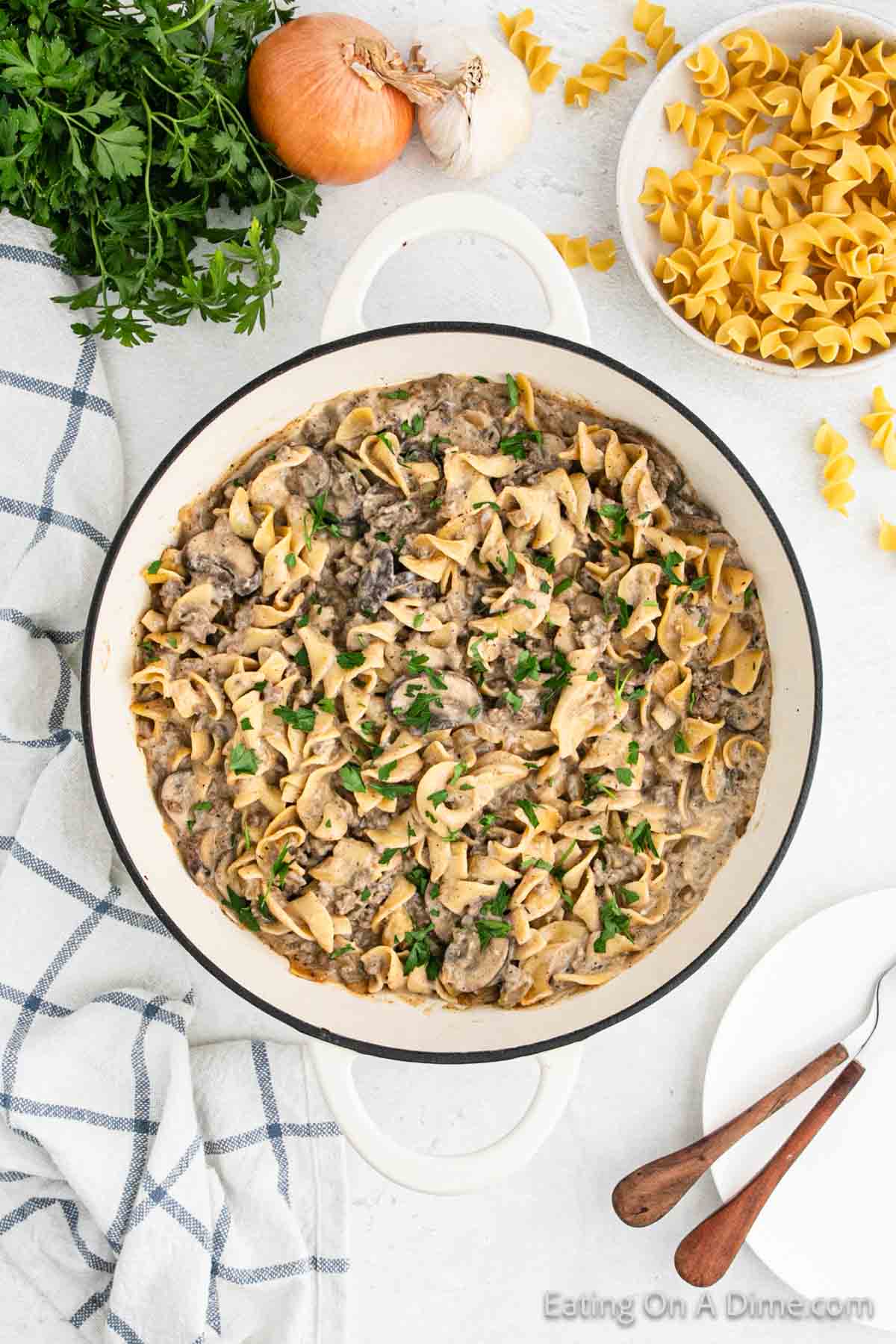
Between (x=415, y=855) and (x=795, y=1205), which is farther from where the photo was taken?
(x=795, y=1205)

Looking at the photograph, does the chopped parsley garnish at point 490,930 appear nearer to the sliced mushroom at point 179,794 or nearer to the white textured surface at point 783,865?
the white textured surface at point 783,865

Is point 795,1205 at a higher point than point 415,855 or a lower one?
lower

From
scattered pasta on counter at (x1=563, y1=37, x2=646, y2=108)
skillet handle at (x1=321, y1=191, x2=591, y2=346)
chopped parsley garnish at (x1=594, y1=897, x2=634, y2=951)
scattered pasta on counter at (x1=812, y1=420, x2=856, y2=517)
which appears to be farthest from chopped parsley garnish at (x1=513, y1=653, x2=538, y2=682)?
scattered pasta on counter at (x1=563, y1=37, x2=646, y2=108)

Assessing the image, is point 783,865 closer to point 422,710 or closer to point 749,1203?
point 749,1203

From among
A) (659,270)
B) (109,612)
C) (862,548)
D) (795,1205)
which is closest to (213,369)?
(109,612)

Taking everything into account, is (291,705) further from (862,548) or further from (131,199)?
(862,548)

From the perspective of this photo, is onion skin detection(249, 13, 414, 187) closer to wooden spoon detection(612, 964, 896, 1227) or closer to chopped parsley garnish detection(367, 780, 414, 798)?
chopped parsley garnish detection(367, 780, 414, 798)

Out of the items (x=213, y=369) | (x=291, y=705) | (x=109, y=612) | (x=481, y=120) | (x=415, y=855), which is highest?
(x=481, y=120)
